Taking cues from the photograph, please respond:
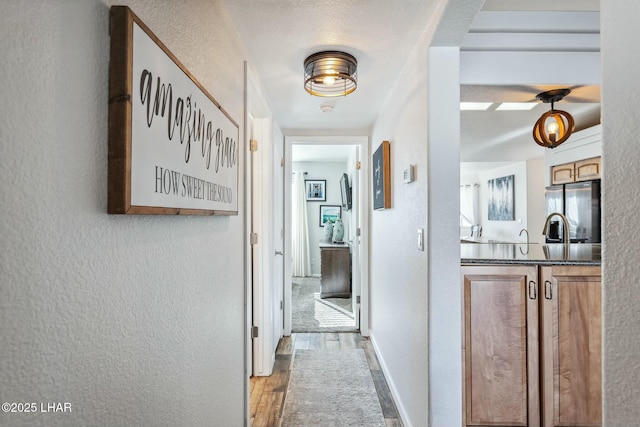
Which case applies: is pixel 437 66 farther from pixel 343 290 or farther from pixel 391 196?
pixel 343 290

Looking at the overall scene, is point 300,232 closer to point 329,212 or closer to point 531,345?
point 329,212

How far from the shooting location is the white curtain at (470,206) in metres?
8.55

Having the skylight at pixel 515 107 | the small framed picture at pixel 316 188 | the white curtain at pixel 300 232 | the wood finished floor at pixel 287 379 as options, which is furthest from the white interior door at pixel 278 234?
the small framed picture at pixel 316 188

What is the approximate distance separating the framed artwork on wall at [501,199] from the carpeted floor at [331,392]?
5.46m

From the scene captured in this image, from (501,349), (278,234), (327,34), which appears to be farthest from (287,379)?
(327,34)

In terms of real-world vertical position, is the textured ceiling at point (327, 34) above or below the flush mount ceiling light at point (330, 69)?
above

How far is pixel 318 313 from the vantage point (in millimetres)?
4184

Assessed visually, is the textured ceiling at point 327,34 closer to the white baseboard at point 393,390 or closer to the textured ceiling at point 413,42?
the textured ceiling at point 413,42

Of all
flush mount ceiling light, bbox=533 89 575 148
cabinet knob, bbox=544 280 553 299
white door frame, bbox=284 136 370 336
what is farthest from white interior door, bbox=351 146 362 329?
cabinet knob, bbox=544 280 553 299

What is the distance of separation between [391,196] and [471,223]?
7.26m

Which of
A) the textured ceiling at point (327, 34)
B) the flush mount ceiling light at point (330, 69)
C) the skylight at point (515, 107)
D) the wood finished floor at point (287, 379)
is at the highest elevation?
the skylight at point (515, 107)

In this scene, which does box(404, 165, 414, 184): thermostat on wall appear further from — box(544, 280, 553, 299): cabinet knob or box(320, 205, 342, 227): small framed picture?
box(320, 205, 342, 227): small framed picture

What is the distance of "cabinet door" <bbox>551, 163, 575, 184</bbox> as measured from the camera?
417 centimetres

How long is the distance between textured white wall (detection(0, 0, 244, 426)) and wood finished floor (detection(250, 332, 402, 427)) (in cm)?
126
